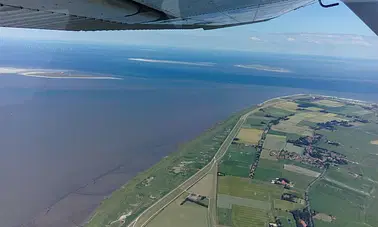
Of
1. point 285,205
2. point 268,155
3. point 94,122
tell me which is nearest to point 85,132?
point 94,122

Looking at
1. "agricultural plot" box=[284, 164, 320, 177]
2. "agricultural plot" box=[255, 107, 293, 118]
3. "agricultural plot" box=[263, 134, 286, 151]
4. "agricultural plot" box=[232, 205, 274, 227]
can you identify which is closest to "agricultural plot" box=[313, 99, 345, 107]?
"agricultural plot" box=[255, 107, 293, 118]

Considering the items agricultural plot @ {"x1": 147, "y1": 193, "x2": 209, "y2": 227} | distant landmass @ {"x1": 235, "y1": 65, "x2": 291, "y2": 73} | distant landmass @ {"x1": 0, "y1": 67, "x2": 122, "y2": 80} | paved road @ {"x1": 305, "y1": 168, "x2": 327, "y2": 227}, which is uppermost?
distant landmass @ {"x1": 235, "y1": 65, "x2": 291, "y2": 73}

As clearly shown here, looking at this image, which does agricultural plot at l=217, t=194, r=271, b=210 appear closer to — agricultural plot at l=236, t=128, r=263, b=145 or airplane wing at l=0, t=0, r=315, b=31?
agricultural plot at l=236, t=128, r=263, b=145

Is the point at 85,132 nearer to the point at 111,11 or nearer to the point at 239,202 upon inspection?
the point at 239,202

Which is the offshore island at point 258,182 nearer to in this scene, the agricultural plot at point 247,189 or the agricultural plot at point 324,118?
the agricultural plot at point 247,189

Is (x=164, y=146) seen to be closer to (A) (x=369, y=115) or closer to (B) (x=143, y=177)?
(B) (x=143, y=177)

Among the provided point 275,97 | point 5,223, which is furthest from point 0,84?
point 275,97
